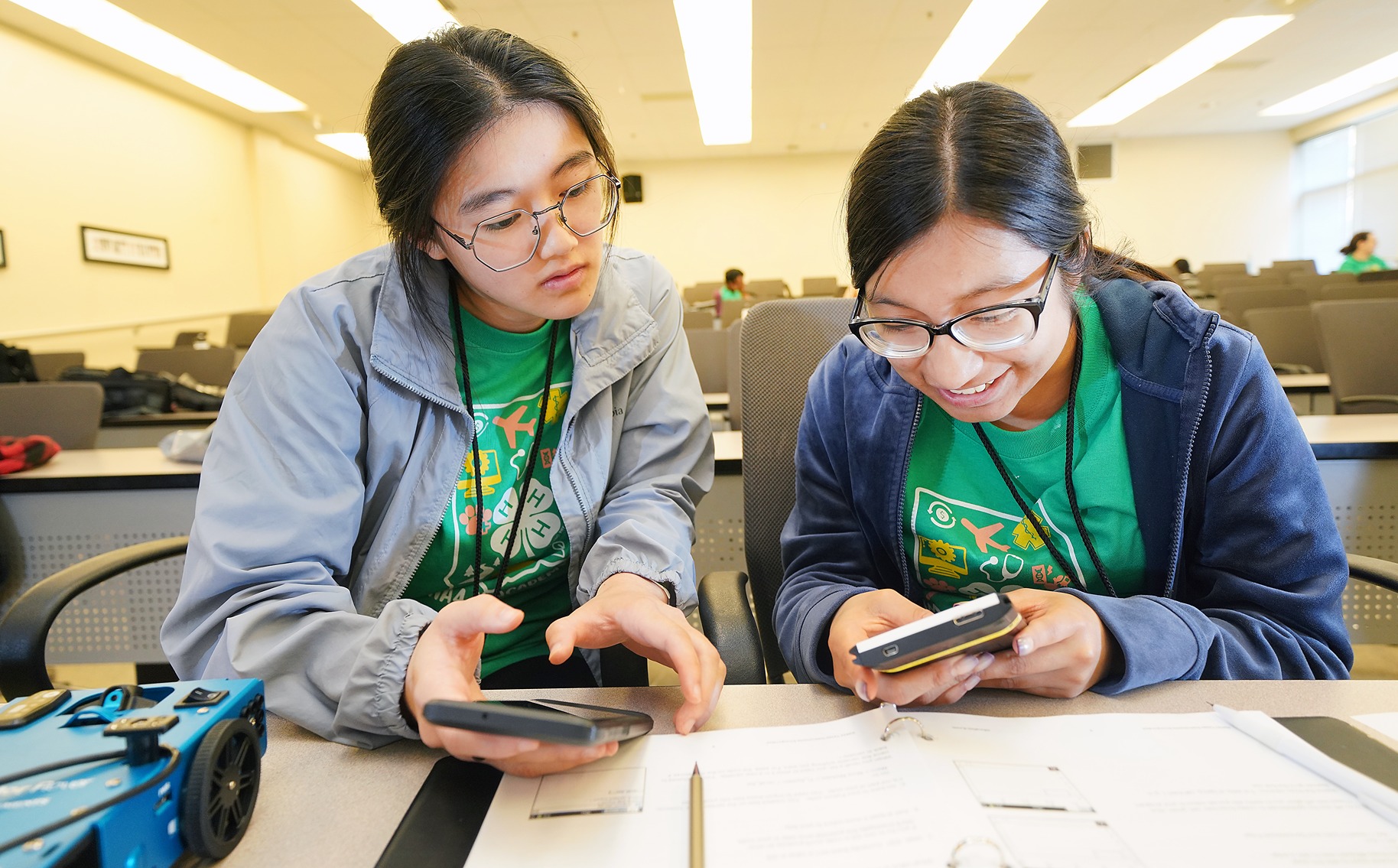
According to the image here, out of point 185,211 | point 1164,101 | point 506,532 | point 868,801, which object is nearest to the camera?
point 868,801

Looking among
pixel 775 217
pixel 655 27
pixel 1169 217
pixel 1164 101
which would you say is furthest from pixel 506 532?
pixel 1169 217

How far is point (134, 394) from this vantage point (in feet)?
10.4

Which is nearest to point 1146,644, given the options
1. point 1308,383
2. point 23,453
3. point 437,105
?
point 437,105

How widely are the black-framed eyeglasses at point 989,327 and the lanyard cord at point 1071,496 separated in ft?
0.54

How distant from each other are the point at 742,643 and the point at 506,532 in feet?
1.21

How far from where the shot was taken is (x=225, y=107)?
25.1ft

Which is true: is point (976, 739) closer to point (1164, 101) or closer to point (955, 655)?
point (955, 655)

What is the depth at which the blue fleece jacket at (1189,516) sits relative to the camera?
0.75 metres

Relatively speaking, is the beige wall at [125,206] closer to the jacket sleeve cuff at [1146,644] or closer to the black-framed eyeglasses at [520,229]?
the black-framed eyeglasses at [520,229]

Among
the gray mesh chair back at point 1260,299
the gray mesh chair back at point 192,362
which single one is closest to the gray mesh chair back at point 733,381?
the gray mesh chair back at point 192,362

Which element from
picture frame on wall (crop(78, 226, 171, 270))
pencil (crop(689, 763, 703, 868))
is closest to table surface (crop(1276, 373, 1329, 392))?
pencil (crop(689, 763, 703, 868))

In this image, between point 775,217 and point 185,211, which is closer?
point 185,211

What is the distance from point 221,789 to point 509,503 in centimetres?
55

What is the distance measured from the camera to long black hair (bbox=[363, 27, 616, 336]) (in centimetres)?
88
